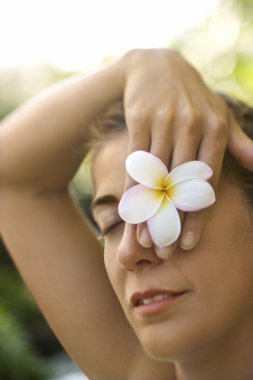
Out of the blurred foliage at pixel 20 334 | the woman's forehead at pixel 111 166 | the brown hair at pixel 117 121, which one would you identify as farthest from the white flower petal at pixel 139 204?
the blurred foliage at pixel 20 334

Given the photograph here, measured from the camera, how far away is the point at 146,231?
4.50 feet

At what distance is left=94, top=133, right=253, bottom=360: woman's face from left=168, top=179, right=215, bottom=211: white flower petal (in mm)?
94

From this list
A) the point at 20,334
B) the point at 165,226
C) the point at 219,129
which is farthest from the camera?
the point at 20,334

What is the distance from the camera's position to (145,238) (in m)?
1.37

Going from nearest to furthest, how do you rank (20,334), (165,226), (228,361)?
(165,226)
(228,361)
(20,334)

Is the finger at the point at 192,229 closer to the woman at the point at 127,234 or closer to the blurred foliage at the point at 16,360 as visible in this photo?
the woman at the point at 127,234

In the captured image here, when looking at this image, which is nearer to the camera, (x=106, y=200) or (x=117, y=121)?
(x=106, y=200)

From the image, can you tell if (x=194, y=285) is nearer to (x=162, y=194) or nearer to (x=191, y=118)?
(x=162, y=194)

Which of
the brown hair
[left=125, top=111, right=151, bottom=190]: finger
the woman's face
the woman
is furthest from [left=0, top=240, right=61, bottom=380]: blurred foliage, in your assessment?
[left=125, top=111, right=151, bottom=190]: finger

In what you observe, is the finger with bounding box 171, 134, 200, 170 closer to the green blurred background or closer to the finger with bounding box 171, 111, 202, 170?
the finger with bounding box 171, 111, 202, 170

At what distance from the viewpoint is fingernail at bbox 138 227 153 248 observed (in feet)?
4.50

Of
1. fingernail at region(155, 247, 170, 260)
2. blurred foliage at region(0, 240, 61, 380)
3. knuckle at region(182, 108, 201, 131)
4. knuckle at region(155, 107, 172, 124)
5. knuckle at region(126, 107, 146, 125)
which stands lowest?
blurred foliage at region(0, 240, 61, 380)

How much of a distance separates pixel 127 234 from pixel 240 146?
0.35 meters

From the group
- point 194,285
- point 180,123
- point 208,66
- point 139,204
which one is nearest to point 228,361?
point 194,285
